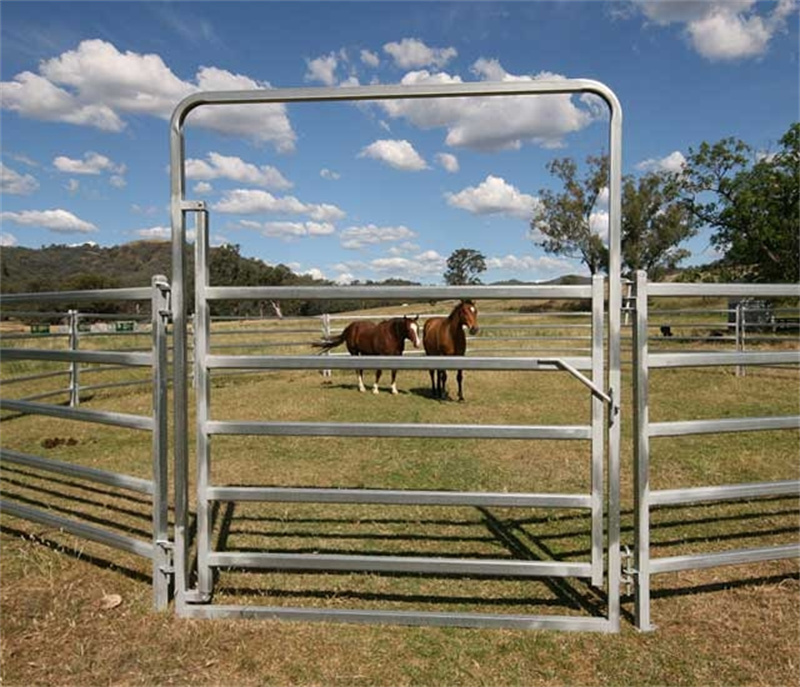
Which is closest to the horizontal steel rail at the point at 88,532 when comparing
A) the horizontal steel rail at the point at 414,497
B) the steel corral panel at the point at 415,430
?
the horizontal steel rail at the point at 414,497

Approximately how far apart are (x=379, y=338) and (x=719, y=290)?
7.87 meters

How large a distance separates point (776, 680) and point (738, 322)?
10.6 metres

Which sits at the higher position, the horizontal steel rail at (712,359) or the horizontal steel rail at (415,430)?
the horizontal steel rail at (712,359)

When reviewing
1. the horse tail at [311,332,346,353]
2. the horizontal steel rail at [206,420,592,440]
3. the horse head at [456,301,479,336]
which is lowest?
the horizontal steel rail at [206,420,592,440]

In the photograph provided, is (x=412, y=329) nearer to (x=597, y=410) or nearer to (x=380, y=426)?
(x=380, y=426)

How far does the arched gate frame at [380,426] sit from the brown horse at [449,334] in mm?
5794

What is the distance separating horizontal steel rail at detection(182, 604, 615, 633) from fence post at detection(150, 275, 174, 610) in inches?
7.7

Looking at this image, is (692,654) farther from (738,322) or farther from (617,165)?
(738,322)

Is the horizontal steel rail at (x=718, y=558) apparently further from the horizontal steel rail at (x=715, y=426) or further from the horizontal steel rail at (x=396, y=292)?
the horizontal steel rail at (x=396, y=292)

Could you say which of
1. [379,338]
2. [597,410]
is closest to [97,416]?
[597,410]

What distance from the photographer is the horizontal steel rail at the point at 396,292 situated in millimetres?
2590

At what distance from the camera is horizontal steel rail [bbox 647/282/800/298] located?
258cm

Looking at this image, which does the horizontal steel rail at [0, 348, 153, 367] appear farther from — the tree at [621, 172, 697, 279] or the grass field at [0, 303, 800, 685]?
the tree at [621, 172, 697, 279]

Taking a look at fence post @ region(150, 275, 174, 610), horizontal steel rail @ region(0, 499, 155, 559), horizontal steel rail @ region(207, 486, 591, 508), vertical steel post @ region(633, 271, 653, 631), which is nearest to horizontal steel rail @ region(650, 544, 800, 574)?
vertical steel post @ region(633, 271, 653, 631)
